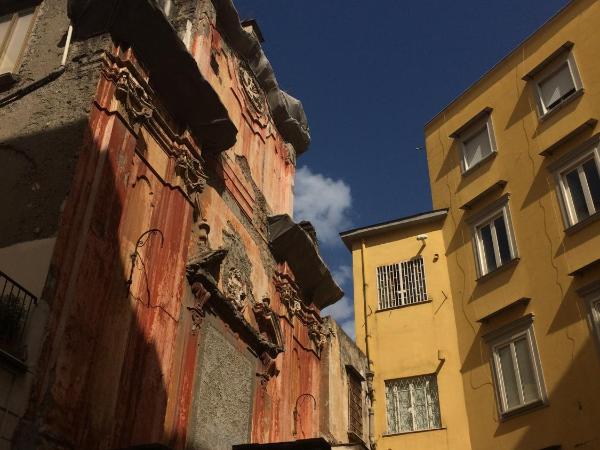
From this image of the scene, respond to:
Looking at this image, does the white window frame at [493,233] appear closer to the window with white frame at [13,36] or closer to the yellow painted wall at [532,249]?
the yellow painted wall at [532,249]

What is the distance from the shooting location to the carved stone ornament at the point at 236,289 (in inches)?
496

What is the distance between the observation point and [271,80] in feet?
56.4

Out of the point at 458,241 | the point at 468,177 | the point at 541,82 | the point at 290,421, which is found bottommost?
the point at 290,421

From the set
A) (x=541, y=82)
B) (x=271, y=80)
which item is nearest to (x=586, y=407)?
(x=541, y=82)

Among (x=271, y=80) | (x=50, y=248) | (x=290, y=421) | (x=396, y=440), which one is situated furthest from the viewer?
(x=396, y=440)

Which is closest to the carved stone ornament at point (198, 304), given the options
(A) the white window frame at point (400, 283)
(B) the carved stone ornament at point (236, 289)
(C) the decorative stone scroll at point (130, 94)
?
(B) the carved stone ornament at point (236, 289)

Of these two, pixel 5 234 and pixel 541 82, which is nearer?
pixel 5 234

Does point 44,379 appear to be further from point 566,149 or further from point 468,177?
point 468,177

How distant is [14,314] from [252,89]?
32.5 feet

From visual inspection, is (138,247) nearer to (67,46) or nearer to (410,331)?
(67,46)

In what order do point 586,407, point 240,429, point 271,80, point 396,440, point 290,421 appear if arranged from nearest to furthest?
point 240,429, point 290,421, point 586,407, point 271,80, point 396,440

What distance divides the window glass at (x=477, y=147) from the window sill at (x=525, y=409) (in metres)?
7.17

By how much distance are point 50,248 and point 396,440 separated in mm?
12522

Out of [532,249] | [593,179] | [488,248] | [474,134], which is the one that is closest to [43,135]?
[532,249]
